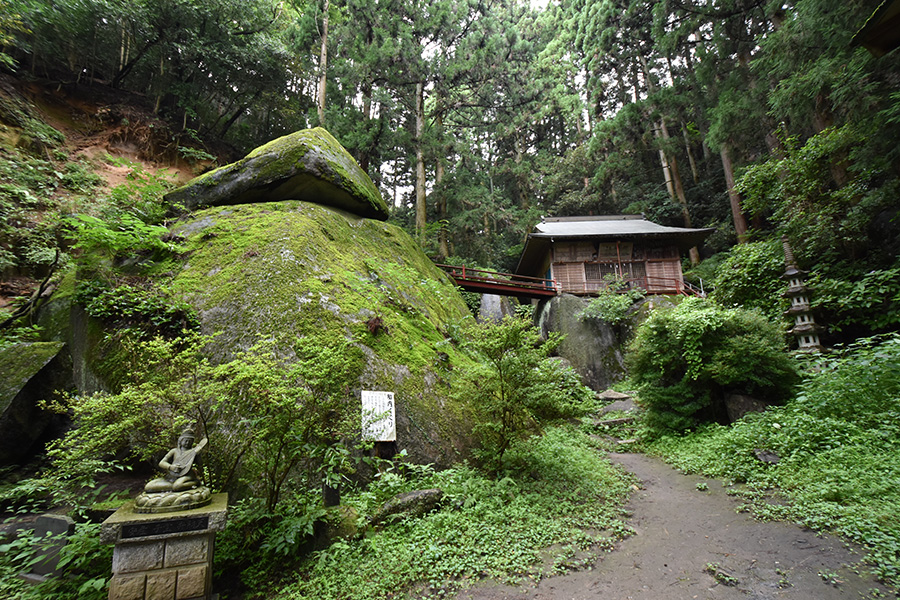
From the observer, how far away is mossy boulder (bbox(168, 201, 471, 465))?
192 inches

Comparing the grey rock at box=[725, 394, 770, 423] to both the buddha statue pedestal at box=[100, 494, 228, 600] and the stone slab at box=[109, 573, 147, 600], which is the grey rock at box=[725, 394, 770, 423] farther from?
the stone slab at box=[109, 573, 147, 600]

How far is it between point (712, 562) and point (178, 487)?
179 inches

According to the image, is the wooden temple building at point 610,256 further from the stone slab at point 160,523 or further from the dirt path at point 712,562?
the stone slab at point 160,523

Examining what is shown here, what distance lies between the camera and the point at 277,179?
7426 millimetres

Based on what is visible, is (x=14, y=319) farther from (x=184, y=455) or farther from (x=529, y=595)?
(x=529, y=595)

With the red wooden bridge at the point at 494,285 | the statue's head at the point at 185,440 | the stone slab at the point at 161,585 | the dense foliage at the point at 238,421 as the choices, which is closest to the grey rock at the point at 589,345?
the red wooden bridge at the point at 494,285

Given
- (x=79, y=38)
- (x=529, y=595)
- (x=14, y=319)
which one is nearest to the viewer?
(x=529, y=595)

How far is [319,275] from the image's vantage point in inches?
232

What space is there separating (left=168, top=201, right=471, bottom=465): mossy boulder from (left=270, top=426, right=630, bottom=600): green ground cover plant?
74 cm

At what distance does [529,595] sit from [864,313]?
27.6 feet

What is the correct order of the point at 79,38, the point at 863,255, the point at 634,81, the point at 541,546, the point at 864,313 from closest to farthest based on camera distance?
the point at 541,546 < the point at 864,313 < the point at 863,255 < the point at 79,38 < the point at 634,81

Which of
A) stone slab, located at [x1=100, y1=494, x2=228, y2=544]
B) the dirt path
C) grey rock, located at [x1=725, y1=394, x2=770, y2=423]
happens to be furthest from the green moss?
grey rock, located at [x1=725, y1=394, x2=770, y2=423]

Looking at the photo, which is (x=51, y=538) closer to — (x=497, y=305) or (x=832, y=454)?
(x=832, y=454)

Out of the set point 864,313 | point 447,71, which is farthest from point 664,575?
point 447,71
